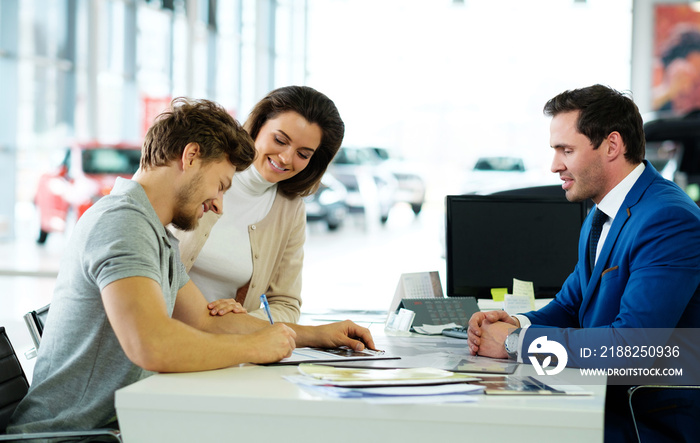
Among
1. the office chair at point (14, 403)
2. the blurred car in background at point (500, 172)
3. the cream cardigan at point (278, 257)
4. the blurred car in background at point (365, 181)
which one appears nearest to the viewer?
the office chair at point (14, 403)

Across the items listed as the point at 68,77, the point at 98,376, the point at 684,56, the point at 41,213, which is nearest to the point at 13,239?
the point at 41,213

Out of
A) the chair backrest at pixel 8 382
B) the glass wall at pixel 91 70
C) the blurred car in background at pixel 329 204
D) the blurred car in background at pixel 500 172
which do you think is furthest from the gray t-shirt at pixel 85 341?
the blurred car in background at pixel 500 172

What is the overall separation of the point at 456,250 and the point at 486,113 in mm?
16979

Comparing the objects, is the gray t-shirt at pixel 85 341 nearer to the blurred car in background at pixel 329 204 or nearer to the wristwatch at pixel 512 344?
the wristwatch at pixel 512 344

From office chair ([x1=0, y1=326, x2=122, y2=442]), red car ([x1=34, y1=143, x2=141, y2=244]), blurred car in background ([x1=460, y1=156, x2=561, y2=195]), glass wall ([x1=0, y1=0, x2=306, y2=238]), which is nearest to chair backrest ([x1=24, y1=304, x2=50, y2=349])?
office chair ([x1=0, y1=326, x2=122, y2=442])

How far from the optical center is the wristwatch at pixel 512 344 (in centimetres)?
195

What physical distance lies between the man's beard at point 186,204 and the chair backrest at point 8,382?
0.54 meters

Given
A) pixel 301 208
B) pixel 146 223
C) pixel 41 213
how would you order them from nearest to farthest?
pixel 146 223 → pixel 301 208 → pixel 41 213

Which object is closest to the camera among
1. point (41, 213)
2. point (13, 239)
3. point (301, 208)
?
point (301, 208)

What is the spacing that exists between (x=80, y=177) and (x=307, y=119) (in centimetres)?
781

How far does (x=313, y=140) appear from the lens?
8.39 feet

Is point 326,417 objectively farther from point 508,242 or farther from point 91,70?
point 91,70

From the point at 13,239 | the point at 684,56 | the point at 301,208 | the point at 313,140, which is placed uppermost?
the point at 684,56

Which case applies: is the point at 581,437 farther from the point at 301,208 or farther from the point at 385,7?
the point at 385,7
